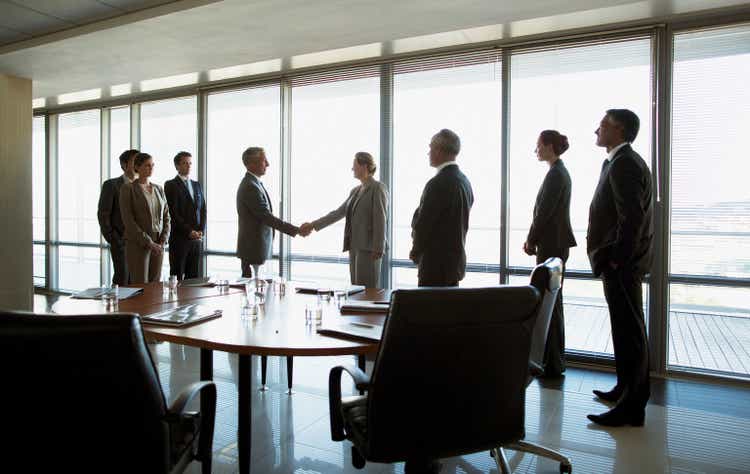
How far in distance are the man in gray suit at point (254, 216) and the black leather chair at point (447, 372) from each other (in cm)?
310

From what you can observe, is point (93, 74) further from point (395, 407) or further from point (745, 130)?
point (745, 130)

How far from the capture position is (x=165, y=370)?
3975 mm

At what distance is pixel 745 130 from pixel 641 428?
8.14 ft

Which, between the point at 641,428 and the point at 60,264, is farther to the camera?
the point at 60,264

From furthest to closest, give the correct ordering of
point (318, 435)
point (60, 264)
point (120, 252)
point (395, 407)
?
1. point (60, 264)
2. point (120, 252)
3. point (318, 435)
4. point (395, 407)

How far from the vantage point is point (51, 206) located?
26.8 ft

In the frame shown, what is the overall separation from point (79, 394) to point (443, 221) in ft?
8.32

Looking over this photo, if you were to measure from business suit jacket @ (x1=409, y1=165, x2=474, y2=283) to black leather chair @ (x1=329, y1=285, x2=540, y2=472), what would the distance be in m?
1.87

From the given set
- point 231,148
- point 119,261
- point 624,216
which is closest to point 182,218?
point 119,261

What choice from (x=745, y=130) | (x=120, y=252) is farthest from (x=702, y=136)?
(x=120, y=252)

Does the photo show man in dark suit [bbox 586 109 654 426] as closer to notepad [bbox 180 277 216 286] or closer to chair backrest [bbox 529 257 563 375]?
chair backrest [bbox 529 257 563 375]

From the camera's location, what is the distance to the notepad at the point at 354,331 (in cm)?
188

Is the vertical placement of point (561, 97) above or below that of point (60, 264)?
above

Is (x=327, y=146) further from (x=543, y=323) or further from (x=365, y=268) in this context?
(x=543, y=323)
